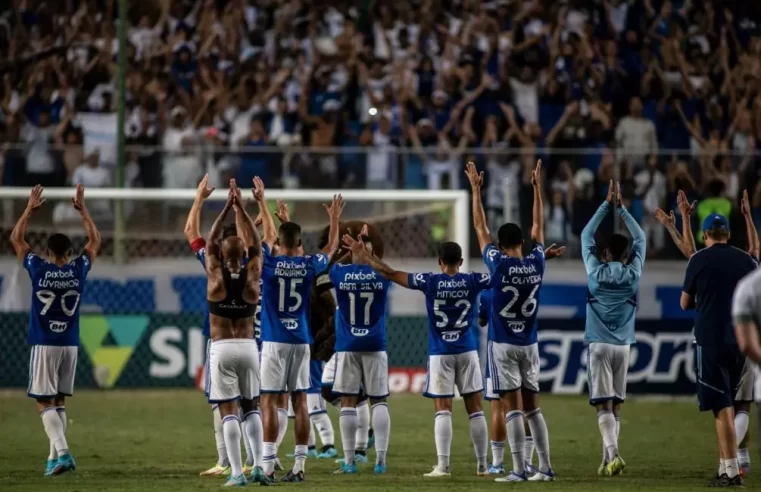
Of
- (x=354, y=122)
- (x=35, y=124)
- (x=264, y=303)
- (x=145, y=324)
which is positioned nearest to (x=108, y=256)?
(x=145, y=324)

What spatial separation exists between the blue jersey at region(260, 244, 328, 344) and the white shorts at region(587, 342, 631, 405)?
2.99 m

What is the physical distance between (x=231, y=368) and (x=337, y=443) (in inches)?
187

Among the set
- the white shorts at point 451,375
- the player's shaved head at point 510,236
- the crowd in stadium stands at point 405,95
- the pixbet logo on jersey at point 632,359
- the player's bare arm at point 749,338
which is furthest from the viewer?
the pixbet logo on jersey at point 632,359

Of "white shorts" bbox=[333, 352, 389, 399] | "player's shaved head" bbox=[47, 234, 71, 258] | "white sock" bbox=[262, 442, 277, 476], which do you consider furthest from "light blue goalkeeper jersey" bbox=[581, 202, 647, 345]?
"player's shaved head" bbox=[47, 234, 71, 258]

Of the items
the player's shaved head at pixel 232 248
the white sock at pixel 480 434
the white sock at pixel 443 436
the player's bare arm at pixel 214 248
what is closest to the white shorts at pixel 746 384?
the white sock at pixel 480 434

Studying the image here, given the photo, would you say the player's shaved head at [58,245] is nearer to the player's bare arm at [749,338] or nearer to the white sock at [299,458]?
the white sock at [299,458]

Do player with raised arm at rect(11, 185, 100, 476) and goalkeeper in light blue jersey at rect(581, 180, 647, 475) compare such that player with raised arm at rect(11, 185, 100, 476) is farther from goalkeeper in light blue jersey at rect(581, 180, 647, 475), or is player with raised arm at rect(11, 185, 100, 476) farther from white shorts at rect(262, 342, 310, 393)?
goalkeeper in light blue jersey at rect(581, 180, 647, 475)

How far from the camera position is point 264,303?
1299 centimetres

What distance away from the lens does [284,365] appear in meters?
12.9

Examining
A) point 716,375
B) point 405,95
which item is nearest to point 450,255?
point 716,375

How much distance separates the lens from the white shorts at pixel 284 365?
505 inches

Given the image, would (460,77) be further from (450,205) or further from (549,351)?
(549,351)

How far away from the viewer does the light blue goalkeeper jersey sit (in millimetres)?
13445

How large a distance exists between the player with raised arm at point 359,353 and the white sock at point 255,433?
1372 mm
